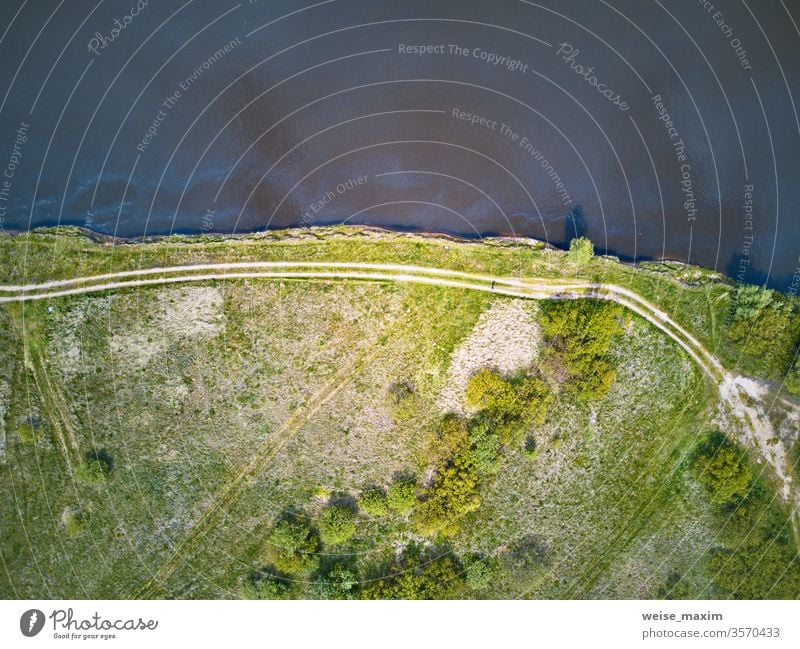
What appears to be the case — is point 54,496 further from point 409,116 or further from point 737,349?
point 737,349

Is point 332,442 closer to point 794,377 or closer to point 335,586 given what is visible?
point 335,586

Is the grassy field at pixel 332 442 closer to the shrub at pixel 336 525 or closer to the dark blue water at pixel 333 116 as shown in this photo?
the shrub at pixel 336 525

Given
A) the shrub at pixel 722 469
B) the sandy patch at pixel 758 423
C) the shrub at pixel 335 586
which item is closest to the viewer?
the shrub at pixel 335 586

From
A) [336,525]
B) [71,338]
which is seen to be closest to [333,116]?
[71,338]

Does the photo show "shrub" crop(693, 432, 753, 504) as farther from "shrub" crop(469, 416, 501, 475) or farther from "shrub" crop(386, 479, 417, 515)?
"shrub" crop(386, 479, 417, 515)

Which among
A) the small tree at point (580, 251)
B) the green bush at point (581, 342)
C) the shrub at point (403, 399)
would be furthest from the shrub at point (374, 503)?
the small tree at point (580, 251)
